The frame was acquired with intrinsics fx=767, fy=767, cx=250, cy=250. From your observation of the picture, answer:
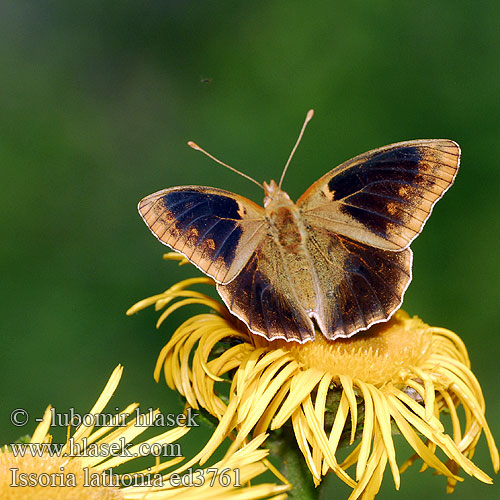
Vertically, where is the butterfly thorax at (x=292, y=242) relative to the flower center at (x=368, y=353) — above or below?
above

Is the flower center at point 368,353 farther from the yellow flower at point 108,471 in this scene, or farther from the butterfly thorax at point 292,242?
the yellow flower at point 108,471

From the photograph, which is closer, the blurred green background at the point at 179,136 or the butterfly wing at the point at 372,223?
the butterfly wing at the point at 372,223

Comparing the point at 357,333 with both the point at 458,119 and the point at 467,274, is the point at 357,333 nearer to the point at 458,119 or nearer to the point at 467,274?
the point at 467,274

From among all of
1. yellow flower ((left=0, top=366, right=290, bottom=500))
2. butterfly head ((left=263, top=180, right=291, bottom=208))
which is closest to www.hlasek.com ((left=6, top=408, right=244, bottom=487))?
yellow flower ((left=0, top=366, right=290, bottom=500))

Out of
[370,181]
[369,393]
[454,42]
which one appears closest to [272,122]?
[454,42]

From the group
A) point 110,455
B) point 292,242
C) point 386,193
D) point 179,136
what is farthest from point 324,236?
point 179,136

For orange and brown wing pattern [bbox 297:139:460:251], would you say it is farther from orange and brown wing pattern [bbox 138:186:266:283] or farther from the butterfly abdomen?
orange and brown wing pattern [bbox 138:186:266:283]

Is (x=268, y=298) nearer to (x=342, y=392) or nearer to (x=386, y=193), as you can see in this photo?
(x=342, y=392)

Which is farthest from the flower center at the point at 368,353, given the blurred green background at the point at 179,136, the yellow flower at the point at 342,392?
the blurred green background at the point at 179,136

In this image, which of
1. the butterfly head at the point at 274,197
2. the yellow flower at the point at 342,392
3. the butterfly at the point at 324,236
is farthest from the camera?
the butterfly head at the point at 274,197
